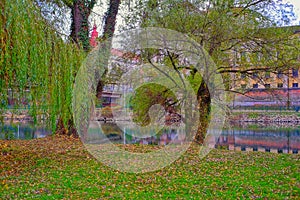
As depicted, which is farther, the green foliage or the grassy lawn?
the green foliage

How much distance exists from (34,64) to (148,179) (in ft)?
9.18

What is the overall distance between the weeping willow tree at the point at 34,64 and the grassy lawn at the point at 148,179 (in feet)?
3.56

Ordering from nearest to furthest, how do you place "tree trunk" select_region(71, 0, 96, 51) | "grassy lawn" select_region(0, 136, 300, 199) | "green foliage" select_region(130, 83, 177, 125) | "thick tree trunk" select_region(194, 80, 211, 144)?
"grassy lawn" select_region(0, 136, 300, 199), "tree trunk" select_region(71, 0, 96, 51), "thick tree trunk" select_region(194, 80, 211, 144), "green foliage" select_region(130, 83, 177, 125)

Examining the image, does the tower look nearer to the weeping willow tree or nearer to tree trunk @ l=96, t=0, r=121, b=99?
tree trunk @ l=96, t=0, r=121, b=99

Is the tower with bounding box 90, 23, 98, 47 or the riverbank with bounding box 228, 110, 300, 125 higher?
the tower with bounding box 90, 23, 98, 47

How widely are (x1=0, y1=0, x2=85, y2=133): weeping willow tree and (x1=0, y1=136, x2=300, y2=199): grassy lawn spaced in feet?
3.56

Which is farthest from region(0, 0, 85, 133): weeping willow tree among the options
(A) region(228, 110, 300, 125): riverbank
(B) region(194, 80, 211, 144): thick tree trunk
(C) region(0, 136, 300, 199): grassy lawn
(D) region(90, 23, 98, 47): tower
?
(A) region(228, 110, 300, 125): riverbank

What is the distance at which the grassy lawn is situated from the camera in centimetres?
499

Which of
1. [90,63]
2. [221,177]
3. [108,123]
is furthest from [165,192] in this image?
[108,123]

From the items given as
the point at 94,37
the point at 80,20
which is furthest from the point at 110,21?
the point at 80,20

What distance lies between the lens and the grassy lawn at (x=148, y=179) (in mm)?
4988

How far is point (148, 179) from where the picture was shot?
5980 mm

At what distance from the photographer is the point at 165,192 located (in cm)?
514

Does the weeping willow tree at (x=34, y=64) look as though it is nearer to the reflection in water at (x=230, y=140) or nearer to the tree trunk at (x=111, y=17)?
the tree trunk at (x=111, y=17)
